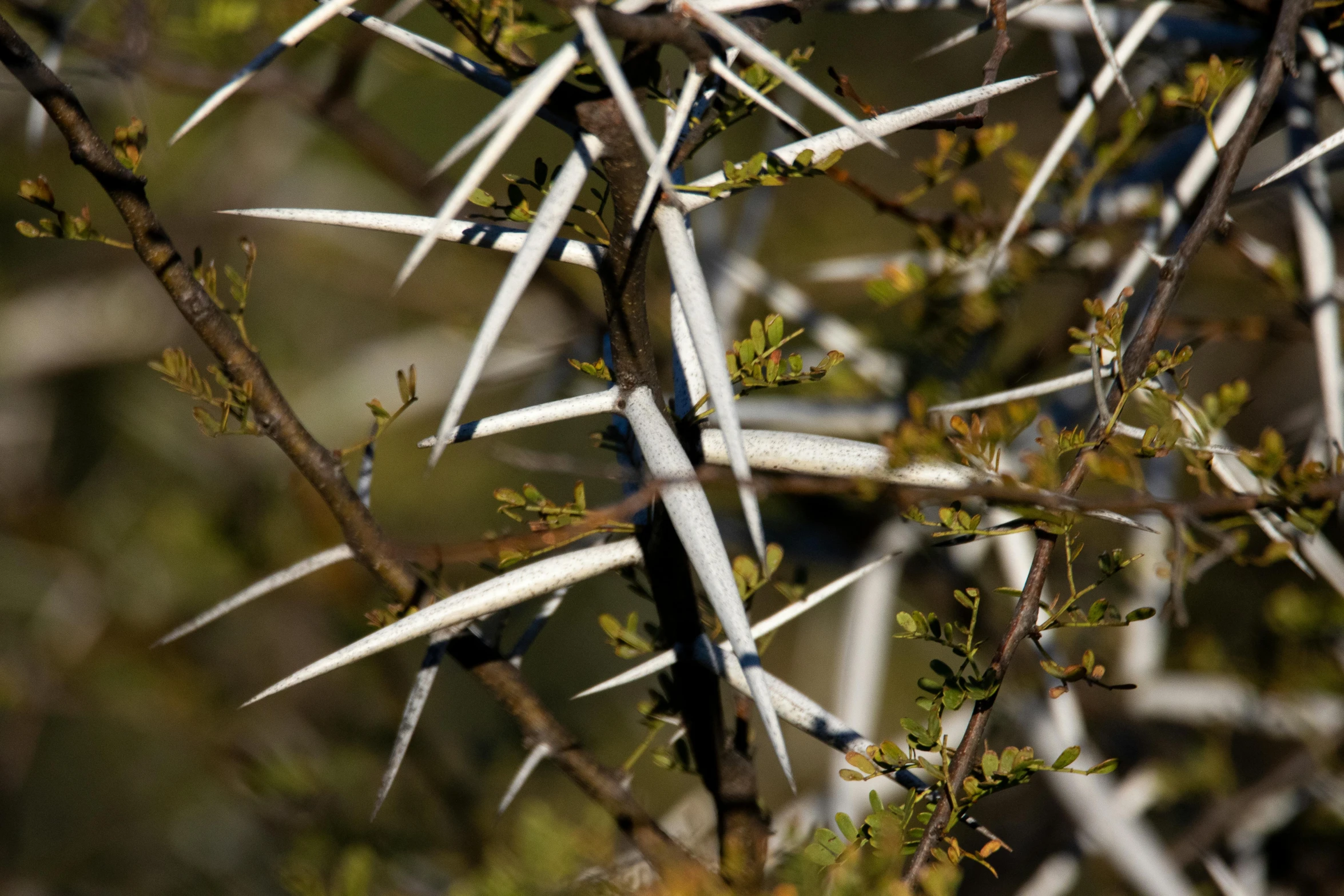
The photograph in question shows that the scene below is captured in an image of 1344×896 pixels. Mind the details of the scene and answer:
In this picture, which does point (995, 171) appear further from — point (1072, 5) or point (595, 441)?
point (595, 441)

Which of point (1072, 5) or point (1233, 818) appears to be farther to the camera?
point (1233, 818)

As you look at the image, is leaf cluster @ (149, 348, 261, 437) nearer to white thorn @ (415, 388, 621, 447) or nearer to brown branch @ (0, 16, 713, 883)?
brown branch @ (0, 16, 713, 883)

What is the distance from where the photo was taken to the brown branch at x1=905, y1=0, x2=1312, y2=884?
34.2 inches

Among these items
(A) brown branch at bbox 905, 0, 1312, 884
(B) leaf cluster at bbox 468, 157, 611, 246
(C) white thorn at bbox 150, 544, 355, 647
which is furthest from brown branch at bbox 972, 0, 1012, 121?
(C) white thorn at bbox 150, 544, 355, 647

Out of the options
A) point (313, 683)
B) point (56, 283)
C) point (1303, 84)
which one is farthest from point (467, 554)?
point (56, 283)

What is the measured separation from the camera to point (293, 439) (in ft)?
3.22

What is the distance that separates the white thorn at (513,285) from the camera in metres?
0.65

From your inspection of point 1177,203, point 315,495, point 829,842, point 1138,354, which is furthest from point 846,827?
point 315,495

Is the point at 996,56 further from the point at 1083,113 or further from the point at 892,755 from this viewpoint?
the point at 892,755

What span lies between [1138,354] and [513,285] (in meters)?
0.63

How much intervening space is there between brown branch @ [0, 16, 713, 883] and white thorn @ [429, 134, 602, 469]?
0.97 feet

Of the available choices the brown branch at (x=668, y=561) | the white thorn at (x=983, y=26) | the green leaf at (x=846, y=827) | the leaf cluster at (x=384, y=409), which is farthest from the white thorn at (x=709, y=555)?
the white thorn at (x=983, y=26)

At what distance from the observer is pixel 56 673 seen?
108 inches

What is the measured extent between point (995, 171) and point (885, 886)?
278 cm
